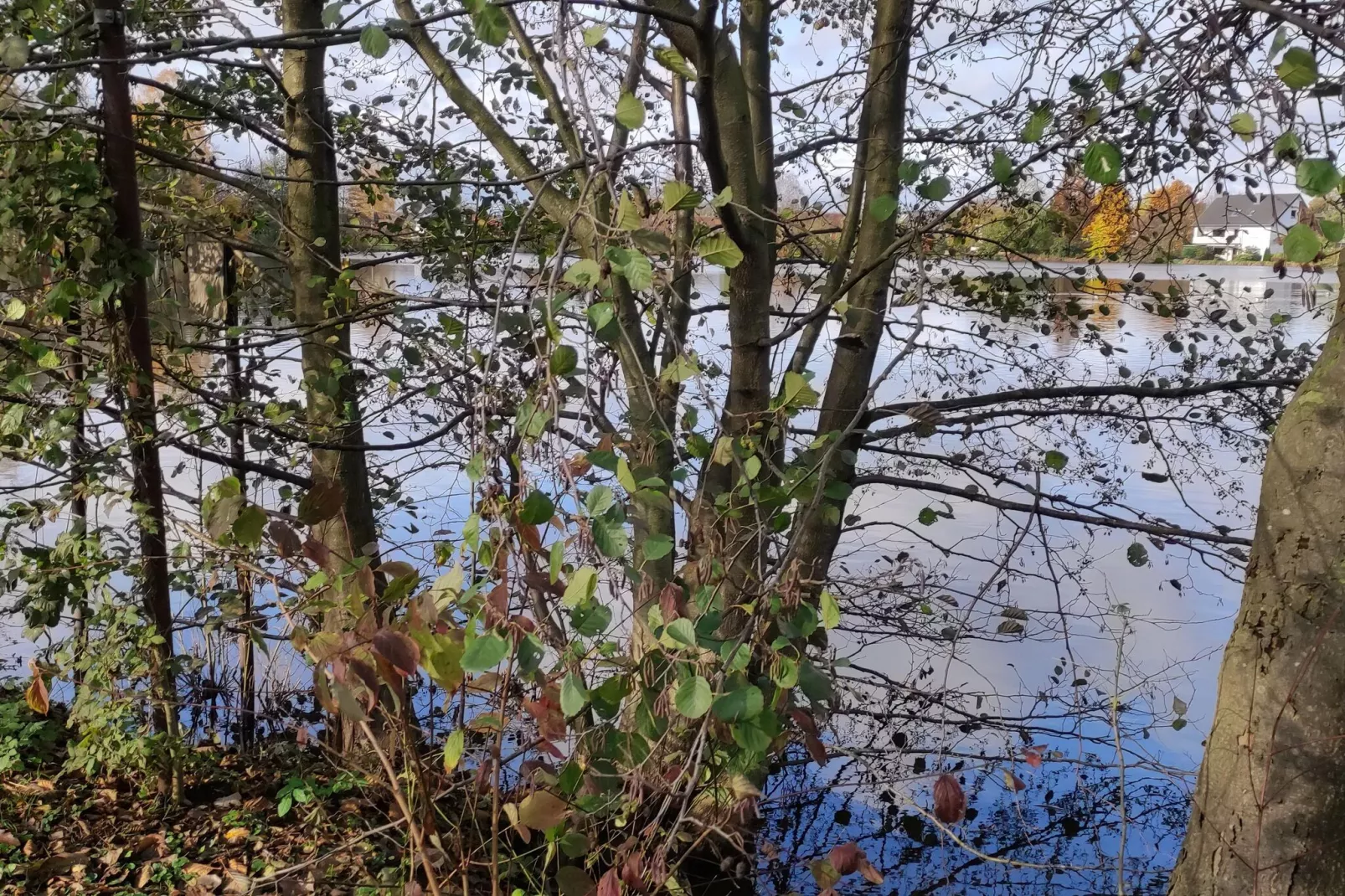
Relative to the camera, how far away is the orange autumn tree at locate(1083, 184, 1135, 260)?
2.64m

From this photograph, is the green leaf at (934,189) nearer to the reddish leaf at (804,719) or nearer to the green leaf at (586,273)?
the green leaf at (586,273)

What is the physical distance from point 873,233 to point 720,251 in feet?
4.85

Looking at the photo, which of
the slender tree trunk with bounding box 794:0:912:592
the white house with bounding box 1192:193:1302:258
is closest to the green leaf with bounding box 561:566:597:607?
the white house with bounding box 1192:193:1302:258

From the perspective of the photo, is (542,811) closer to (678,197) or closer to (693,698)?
(693,698)

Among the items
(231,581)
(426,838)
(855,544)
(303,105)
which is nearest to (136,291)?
(303,105)

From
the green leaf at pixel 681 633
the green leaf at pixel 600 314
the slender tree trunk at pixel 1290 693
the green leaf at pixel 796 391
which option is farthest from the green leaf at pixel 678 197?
the slender tree trunk at pixel 1290 693

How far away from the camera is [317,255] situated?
105 inches

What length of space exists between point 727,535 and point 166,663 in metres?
1.75

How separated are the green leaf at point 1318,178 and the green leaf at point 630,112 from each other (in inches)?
30.9

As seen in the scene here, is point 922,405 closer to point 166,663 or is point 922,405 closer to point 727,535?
point 727,535

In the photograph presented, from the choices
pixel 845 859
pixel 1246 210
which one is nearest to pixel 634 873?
pixel 845 859

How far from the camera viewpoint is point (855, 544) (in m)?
4.13

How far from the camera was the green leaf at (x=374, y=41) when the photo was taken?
1.24 m

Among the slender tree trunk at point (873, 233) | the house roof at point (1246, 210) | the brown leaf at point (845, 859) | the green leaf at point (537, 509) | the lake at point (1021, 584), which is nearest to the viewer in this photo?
the green leaf at point (537, 509)
